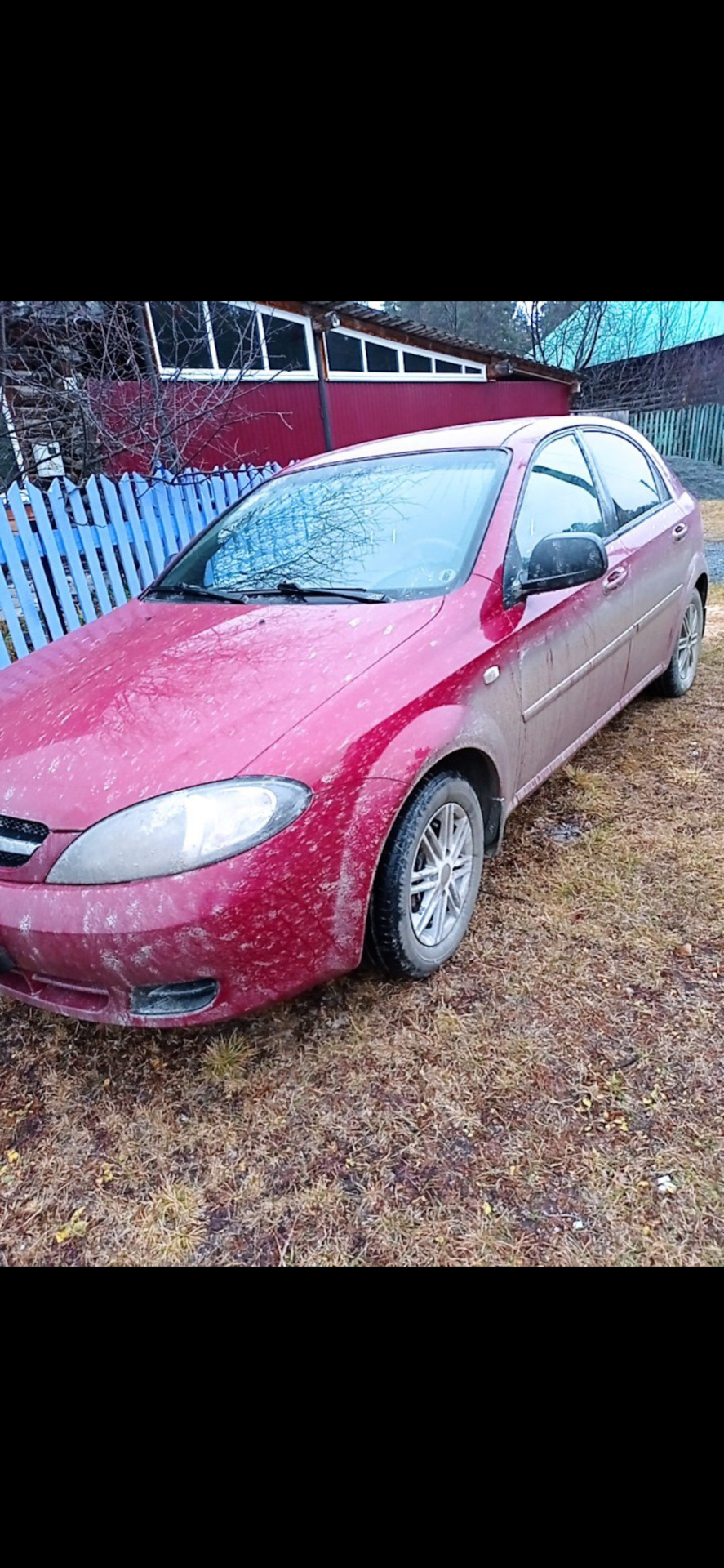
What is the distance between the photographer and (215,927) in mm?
1596

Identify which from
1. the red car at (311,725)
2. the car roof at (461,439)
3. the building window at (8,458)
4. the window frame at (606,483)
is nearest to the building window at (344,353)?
the building window at (8,458)

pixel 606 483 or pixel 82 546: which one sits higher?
pixel 606 483

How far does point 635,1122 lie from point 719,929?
0.87 m

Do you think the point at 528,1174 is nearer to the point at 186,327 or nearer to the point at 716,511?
the point at 186,327

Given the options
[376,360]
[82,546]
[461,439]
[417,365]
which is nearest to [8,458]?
[82,546]

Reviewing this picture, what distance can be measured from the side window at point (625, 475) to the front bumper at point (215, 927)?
219 centimetres

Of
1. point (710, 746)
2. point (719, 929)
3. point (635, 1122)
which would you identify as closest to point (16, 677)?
point (635, 1122)

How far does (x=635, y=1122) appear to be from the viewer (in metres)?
1.74

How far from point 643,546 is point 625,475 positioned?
0.43 metres

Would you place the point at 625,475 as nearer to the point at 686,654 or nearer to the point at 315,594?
the point at 686,654

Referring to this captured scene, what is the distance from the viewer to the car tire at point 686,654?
13.0ft

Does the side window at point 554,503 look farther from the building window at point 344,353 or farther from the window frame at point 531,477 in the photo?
the building window at point 344,353

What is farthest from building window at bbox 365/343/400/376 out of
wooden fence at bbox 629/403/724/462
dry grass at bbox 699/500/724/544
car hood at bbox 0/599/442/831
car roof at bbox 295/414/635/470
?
car hood at bbox 0/599/442/831

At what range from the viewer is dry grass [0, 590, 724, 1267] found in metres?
1.55
